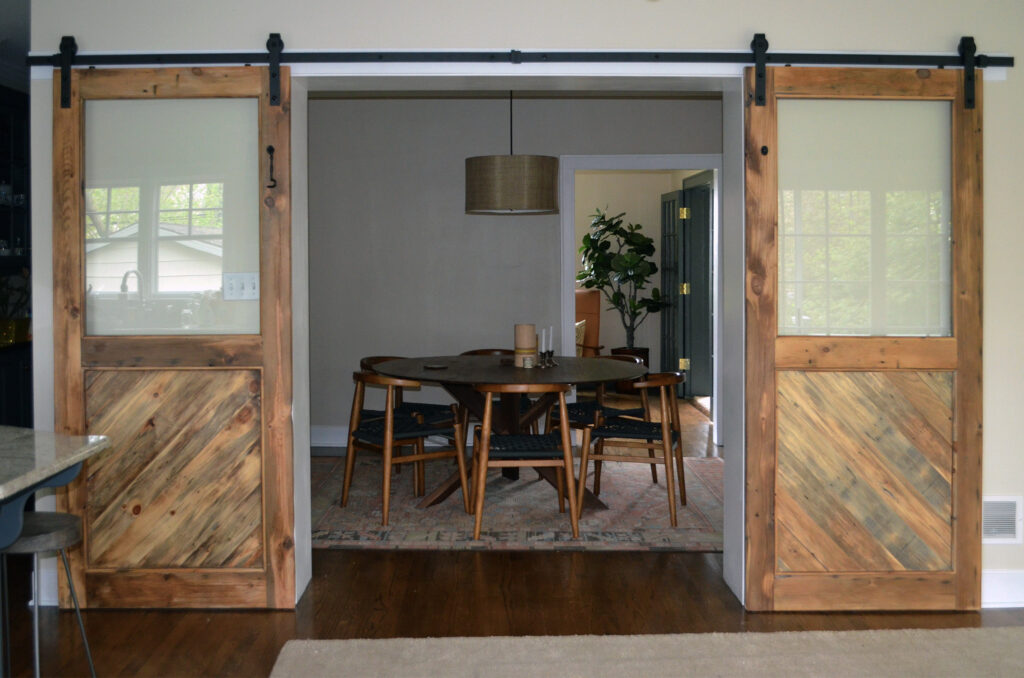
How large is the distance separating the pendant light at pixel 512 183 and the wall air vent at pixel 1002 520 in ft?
8.87

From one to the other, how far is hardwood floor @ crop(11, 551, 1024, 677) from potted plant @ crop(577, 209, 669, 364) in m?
5.45

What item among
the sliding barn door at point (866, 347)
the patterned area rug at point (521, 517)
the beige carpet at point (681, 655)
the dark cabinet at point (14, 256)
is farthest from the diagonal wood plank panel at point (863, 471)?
the dark cabinet at point (14, 256)

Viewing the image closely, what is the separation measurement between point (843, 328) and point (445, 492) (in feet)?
7.85

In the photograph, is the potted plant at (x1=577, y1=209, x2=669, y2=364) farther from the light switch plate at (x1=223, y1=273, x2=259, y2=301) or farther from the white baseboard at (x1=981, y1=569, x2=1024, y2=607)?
the light switch plate at (x1=223, y1=273, x2=259, y2=301)

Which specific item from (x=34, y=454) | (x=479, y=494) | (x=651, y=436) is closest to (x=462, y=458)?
(x=479, y=494)

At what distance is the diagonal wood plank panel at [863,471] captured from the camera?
3.54 metres

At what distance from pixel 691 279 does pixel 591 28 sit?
5308mm

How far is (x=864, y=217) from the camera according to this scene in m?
3.54

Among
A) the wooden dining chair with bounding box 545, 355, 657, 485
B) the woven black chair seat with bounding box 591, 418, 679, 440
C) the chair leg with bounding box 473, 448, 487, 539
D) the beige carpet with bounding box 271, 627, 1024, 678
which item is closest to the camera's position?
the beige carpet with bounding box 271, 627, 1024, 678

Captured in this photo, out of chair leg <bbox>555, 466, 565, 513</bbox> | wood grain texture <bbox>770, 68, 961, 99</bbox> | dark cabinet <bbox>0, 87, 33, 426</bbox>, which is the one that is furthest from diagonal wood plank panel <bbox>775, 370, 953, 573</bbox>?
dark cabinet <bbox>0, 87, 33, 426</bbox>

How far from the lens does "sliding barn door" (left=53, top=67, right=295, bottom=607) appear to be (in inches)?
138

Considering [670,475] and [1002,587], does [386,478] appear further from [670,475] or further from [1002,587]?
[1002,587]

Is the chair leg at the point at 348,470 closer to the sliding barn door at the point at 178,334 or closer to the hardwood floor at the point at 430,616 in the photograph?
the hardwood floor at the point at 430,616

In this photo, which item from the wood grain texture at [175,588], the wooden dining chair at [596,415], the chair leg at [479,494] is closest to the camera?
the wood grain texture at [175,588]
